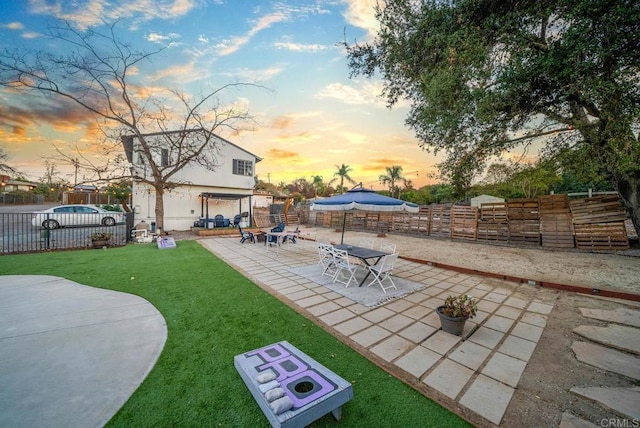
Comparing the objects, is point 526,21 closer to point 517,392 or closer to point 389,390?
point 517,392

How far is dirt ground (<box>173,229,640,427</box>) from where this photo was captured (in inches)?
83.4

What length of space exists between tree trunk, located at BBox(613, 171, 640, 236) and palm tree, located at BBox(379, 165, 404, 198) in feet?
117

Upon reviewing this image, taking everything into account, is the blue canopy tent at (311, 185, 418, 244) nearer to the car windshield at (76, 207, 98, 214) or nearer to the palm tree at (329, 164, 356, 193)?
the car windshield at (76, 207, 98, 214)

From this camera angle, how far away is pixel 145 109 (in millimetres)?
12398

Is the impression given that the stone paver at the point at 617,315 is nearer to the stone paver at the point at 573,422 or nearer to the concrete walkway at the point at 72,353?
the stone paver at the point at 573,422

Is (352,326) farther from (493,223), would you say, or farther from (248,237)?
(493,223)

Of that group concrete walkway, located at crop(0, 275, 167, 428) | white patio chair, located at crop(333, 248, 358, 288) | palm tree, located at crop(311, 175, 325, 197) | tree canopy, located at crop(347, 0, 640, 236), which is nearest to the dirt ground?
tree canopy, located at crop(347, 0, 640, 236)

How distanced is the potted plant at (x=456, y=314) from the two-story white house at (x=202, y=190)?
15.6 metres

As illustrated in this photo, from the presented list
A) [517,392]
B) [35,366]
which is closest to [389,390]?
[517,392]

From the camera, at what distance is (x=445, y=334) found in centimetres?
338

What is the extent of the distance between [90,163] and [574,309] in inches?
701

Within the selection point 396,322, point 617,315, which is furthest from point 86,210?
point 617,315

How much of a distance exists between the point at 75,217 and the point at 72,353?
55.9 ft

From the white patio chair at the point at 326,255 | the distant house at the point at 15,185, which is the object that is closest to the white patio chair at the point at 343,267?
the white patio chair at the point at 326,255
